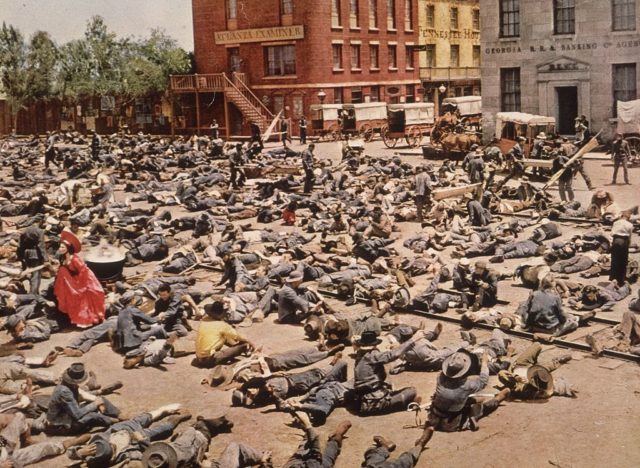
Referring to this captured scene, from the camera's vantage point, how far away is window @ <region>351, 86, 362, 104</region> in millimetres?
51719

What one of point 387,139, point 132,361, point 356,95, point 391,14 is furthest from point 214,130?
point 132,361

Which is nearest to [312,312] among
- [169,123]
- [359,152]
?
[359,152]

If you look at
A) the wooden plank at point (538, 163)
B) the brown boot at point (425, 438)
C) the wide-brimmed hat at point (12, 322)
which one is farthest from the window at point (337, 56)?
the brown boot at point (425, 438)

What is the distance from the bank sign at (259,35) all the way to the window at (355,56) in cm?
454

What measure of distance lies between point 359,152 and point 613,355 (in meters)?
24.6

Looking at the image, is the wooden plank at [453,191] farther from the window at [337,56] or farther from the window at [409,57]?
the window at [409,57]

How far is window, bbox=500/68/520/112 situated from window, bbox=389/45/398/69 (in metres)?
19.2

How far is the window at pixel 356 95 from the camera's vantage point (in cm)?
5172

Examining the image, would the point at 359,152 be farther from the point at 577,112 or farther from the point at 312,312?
the point at 312,312

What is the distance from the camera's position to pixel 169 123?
2194 inches

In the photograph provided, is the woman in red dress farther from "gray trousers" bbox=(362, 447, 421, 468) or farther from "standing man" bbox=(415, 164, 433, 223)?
"standing man" bbox=(415, 164, 433, 223)

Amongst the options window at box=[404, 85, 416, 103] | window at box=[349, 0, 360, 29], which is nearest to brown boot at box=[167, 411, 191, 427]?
window at box=[349, 0, 360, 29]

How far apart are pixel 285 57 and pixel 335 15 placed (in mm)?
4154

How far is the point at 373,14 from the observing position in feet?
176
